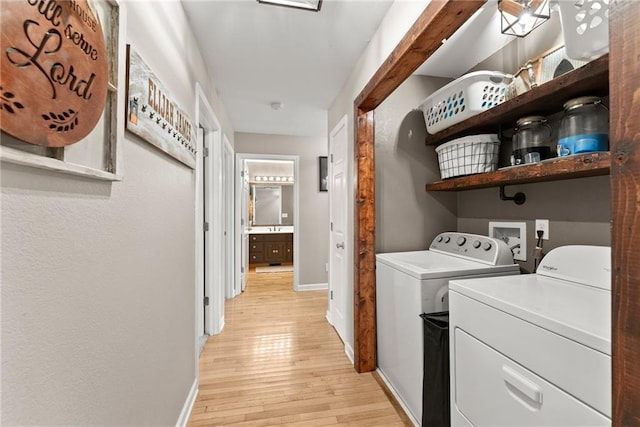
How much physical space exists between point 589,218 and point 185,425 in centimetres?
238

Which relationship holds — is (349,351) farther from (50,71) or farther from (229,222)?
(50,71)

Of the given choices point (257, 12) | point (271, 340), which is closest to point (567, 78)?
point (257, 12)

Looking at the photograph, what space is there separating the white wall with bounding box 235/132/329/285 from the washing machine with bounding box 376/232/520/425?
214cm

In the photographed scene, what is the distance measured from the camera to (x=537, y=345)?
0.87 meters

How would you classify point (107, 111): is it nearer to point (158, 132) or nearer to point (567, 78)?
point (158, 132)

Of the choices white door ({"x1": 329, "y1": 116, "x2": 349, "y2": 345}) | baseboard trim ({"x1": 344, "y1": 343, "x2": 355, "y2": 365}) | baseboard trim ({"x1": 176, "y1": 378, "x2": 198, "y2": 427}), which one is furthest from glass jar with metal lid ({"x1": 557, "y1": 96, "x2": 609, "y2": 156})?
baseboard trim ({"x1": 176, "y1": 378, "x2": 198, "y2": 427})

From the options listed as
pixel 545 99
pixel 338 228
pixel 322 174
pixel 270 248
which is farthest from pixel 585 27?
pixel 270 248

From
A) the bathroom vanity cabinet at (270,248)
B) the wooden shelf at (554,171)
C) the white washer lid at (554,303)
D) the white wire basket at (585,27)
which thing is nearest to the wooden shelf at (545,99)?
the white wire basket at (585,27)

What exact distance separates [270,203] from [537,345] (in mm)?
6280

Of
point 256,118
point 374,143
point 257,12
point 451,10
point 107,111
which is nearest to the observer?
point 107,111

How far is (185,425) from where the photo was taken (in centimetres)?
155

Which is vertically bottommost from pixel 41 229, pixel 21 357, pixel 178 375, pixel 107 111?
pixel 178 375

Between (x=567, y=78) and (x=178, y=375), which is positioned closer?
(x=567, y=78)

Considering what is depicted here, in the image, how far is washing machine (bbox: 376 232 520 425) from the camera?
1.50 metres
